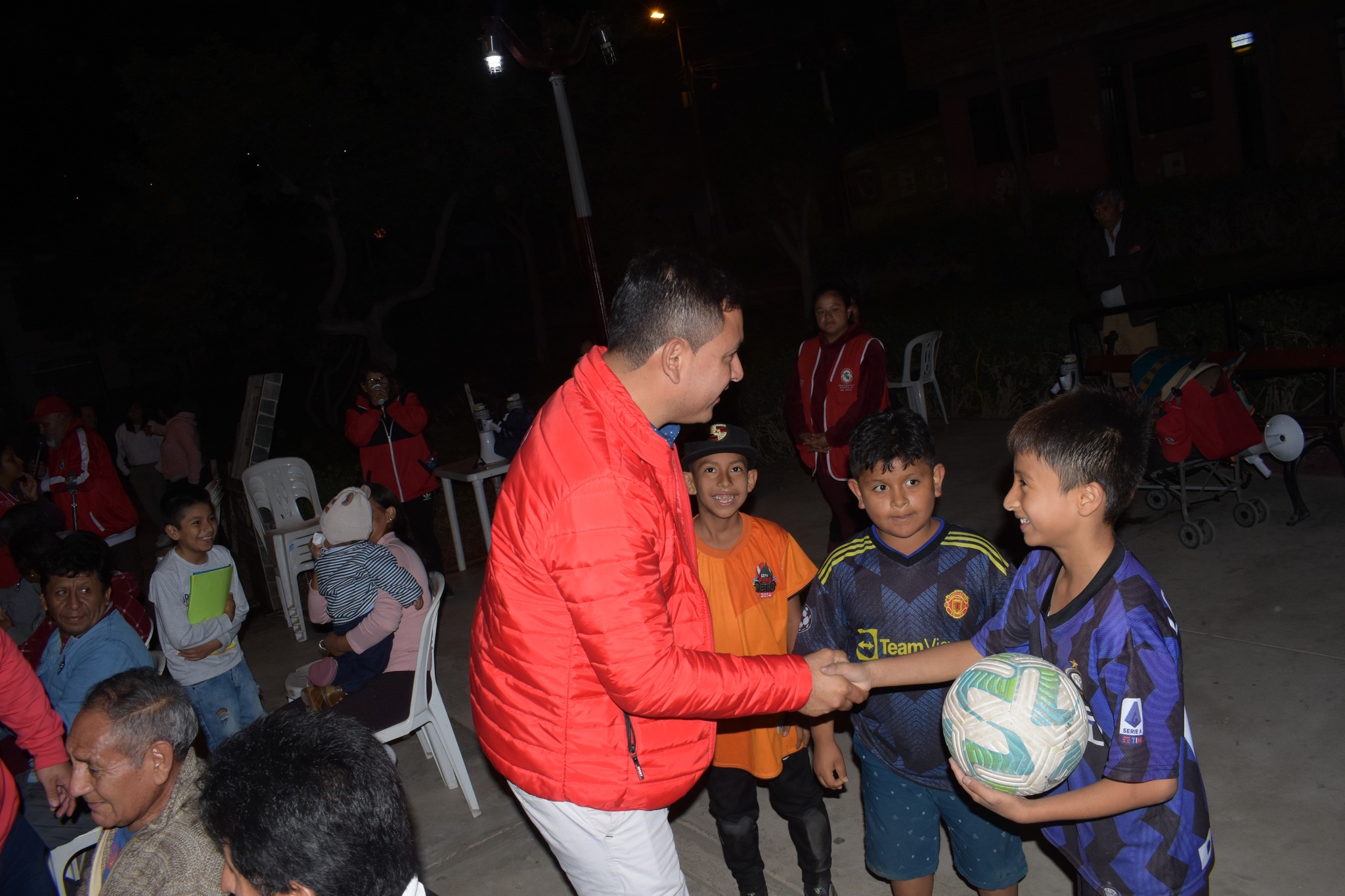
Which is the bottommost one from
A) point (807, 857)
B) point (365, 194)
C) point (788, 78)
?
point (807, 857)

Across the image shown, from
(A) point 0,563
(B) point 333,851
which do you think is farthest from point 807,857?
(A) point 0,563

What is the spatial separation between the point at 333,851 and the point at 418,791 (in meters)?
3.19

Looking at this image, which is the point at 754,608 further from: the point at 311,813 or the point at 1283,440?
the point at 1283,440

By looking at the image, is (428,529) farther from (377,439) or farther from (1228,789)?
(1228,789)

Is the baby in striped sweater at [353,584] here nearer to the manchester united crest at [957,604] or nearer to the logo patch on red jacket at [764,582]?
the logo patch on red jacket at [764,582]

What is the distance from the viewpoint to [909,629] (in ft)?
8.58

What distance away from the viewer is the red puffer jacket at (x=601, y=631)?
6.34 ft

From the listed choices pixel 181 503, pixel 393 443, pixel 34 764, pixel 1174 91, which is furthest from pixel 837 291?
A: pixel 1174 91

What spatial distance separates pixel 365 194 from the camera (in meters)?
17.1

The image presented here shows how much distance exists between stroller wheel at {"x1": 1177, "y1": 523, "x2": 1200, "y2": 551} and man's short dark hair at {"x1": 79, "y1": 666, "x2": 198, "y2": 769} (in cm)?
532

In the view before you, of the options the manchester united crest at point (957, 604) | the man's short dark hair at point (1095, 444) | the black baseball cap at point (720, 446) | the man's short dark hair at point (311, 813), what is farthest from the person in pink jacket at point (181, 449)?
the man's short dark hair at point (1095, 444)

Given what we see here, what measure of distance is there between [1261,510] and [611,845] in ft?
16.9

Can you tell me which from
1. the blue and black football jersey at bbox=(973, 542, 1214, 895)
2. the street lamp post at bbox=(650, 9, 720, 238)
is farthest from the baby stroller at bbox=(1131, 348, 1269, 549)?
the street lamp post at bbox=(650, 9, 720, 238)

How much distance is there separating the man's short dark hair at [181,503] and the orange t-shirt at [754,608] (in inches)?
104
